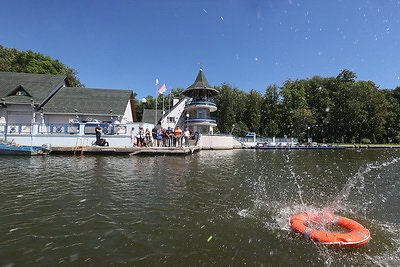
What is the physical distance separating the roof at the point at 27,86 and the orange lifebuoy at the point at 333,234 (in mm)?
30898

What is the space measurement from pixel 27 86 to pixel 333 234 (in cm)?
3576

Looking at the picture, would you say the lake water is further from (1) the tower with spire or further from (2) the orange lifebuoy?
(1) the tower with spire

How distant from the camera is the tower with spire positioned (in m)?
38.4

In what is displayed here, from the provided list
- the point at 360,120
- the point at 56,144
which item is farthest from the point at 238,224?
the point at 360,120

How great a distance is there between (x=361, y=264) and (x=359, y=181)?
8518 mm

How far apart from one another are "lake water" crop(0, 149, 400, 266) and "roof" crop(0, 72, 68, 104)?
23.1 metres

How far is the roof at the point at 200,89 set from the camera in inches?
1558

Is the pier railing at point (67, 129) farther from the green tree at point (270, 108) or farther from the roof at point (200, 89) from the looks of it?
the green tree at point (270, 108)

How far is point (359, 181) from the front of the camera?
9.84 meters

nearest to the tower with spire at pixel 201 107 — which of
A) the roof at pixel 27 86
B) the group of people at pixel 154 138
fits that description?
the group of people at pixel 154 138

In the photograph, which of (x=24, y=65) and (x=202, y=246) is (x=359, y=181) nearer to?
(x=202, y=246)

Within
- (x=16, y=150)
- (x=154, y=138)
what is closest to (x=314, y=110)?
(x=154, y=138)

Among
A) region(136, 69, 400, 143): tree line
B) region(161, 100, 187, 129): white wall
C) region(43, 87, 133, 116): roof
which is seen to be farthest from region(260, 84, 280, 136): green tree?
region(43, 87, 133, 116): roof

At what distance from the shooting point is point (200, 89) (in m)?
40.2
